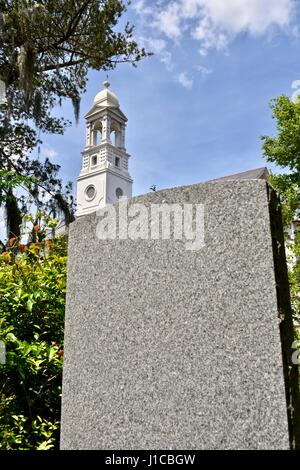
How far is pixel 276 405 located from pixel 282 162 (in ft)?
35.5

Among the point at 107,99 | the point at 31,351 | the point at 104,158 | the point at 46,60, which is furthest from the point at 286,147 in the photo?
the point at 104,158

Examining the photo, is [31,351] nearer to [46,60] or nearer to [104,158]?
[46,60]

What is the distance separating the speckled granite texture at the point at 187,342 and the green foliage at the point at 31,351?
472 mm

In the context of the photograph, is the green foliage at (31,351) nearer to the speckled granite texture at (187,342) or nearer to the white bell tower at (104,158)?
the speckled granite texture at (187,342)

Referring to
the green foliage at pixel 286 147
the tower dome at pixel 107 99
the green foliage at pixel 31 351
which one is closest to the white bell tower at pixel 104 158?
the tower dome at pixel 107 99

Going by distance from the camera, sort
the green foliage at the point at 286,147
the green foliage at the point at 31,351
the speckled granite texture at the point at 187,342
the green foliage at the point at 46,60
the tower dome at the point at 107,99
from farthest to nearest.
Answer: the tower dome at the point at 107,99, the green foliage at the point at 286,147, the green foliage at the point at 46,60, the green foliage at the point at 31,351, the speckled granite texture at the point at 187,342

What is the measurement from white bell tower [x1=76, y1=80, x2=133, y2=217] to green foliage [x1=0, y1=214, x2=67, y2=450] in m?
27.0

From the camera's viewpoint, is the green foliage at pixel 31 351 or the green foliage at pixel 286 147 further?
the green foliage at pixel 286 147

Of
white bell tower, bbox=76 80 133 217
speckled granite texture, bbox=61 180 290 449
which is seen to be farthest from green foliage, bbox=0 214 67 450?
white bell tower, bbox=76 80 133 217

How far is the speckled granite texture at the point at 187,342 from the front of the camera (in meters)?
1.28

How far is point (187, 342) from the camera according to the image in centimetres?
140

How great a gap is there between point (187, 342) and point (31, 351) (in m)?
1.13

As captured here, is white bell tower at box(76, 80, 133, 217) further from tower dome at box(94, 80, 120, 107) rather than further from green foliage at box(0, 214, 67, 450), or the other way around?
green foliage at box(0, 214, 67, 450)

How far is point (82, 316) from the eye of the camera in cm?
176
